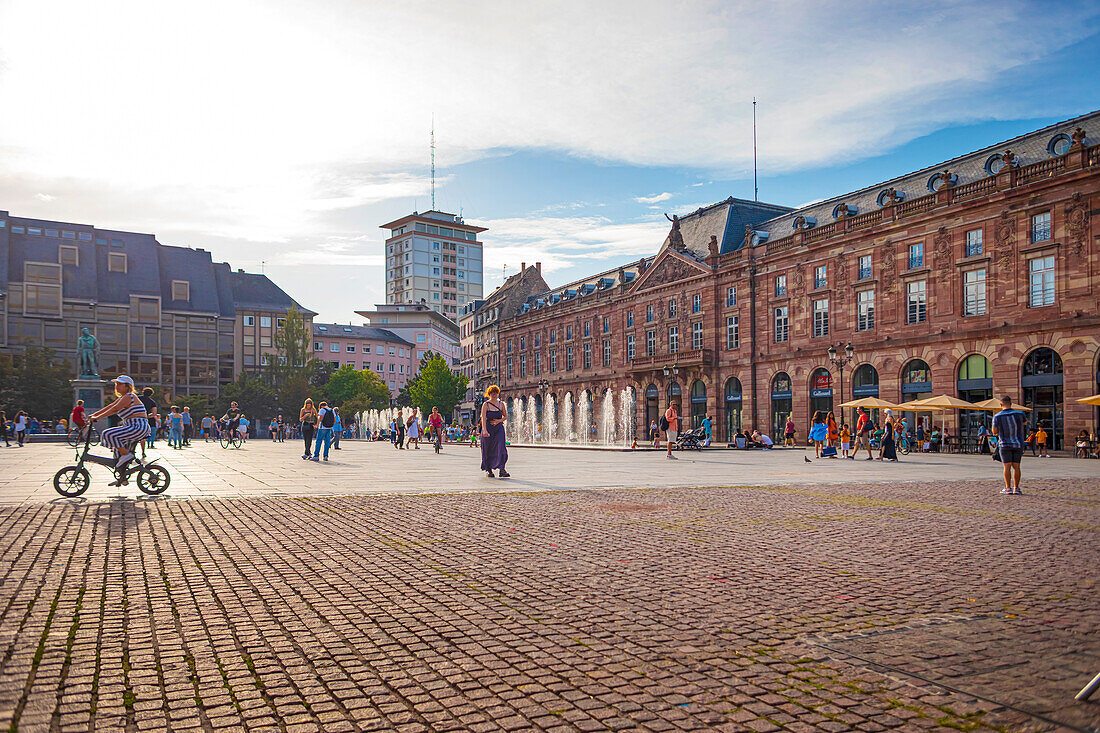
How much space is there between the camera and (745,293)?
5706 cm

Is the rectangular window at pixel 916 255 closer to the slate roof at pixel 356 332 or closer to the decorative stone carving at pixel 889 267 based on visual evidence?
the decorative stone carving at pixel 889 267

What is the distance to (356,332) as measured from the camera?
125938 millimetres

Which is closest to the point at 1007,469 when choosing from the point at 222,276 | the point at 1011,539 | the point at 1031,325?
the point at 1011,539

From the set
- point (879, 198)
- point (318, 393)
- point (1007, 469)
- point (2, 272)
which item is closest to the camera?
point (1007, 469)

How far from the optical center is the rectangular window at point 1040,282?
37688 mm

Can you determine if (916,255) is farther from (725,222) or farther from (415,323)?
(415,323)

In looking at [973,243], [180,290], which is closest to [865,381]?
[973,243]

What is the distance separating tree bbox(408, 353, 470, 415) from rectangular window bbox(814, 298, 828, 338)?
152 feet

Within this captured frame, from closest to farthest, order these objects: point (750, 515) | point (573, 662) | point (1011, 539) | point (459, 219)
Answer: point (573, 662), point (1011, 539), point (750, 515), point (459, 219)

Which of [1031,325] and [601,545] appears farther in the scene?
[1031,325]

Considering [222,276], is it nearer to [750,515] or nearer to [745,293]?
[745,293]

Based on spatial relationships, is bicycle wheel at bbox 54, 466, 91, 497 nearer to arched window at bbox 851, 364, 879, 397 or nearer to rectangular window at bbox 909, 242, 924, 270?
rectangular window at bbox 909, 242, 924, 270

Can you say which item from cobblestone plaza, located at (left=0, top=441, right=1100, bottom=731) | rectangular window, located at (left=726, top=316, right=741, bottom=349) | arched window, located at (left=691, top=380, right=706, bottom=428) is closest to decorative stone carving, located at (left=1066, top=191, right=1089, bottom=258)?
rectangular window, located at (left=726, top=316, right=741, bottom=349)

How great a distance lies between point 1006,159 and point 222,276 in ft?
300
